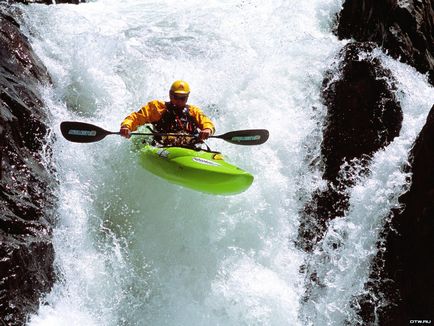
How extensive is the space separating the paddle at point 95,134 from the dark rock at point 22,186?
13.1 inches

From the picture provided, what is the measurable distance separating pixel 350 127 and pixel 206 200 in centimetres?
207

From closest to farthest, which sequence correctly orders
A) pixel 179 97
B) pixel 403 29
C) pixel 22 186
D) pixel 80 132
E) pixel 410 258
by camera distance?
pixel 410 258 < pixel 22 186 < pixel 80 132 < pixel 179 97 < pixel 403 29

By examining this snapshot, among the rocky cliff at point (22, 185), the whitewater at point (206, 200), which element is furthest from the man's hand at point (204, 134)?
the rocky cliff at point (22, 185)

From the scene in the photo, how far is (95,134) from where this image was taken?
6.41m

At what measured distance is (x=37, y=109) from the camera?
659 cm

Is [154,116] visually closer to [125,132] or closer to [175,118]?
[175,118]

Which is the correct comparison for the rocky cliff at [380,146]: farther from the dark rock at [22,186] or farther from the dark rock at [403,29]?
the dark rock at [22,186]

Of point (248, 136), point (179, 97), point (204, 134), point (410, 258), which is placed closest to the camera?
point (410, 258)

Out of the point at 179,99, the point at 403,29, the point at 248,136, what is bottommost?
the point at 248,136

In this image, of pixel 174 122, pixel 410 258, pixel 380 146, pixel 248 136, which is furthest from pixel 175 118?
pixel 410 258

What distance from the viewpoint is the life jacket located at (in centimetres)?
675

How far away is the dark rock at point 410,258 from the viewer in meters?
5.34

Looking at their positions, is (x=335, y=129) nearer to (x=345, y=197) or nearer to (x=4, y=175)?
(x=345, y=197)

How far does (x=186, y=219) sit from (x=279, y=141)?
1.75m
